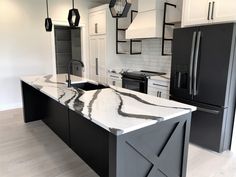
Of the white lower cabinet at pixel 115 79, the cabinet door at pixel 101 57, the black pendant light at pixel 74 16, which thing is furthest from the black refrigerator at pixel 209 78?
the cabinet door at pixel 101 57

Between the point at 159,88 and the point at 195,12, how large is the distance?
1420mm

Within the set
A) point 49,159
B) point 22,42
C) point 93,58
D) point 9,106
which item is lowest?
point 49,159

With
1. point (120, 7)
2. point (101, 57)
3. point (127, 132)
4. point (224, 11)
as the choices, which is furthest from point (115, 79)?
point (127, 132)

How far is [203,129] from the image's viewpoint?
2.91 meters

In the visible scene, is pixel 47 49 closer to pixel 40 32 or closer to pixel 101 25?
pixel 40 32

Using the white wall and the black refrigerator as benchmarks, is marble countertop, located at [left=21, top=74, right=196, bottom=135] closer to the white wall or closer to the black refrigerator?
the black refrigerator

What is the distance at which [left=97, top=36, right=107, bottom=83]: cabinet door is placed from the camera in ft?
16.8

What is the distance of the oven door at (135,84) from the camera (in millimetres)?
Answer: 3965

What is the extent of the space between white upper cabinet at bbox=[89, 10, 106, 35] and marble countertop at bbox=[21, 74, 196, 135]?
2958 millimetres

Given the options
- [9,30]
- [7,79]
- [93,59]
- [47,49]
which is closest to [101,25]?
[93,59]

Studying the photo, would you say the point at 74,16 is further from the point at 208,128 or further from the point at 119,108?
the point at 208,128

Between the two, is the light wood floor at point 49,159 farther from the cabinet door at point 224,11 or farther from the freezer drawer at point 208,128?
the cabinet door at point 224,11

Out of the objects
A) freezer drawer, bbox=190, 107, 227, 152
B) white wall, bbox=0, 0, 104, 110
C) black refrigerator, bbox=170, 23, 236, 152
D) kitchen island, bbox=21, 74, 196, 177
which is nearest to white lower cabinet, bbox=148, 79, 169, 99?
black refrigerator, bbox=170, 23, 236, 152

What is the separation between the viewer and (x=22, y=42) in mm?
4656
